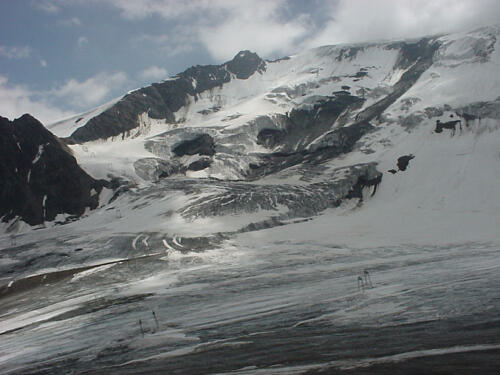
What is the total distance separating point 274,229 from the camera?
240ft

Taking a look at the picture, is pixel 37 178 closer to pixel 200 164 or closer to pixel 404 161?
pixel 200 164

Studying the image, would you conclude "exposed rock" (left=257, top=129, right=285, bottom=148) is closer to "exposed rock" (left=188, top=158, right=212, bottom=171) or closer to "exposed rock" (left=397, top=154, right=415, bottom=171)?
"exposed rock" (left=188, top=158, right=212, bottom=171)

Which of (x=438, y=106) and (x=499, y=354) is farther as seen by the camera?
(x=438, y=106)

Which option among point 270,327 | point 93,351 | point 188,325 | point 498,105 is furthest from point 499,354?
point 498,105

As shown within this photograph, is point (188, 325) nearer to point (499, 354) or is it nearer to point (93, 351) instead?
point (93, 351)

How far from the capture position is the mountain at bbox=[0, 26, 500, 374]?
1909 cm

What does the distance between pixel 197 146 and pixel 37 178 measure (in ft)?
173

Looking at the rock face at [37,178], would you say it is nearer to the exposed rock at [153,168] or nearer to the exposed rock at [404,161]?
the exposed rock at [153,168]

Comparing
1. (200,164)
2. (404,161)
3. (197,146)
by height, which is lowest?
(404,161)

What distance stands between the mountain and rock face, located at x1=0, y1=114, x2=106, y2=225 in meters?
1.82

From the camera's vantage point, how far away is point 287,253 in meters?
53.0

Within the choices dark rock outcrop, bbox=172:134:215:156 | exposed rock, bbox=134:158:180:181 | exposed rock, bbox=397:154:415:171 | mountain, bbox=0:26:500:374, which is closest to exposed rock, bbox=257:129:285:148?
mountain, bbox=0:26:500:374

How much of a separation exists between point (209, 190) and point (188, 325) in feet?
227

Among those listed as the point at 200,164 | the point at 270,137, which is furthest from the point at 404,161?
the point at 270,137
